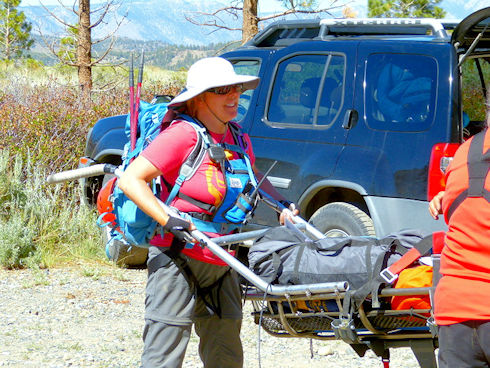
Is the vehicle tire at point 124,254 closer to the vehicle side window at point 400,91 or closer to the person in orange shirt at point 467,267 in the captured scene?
the vehicle side window at point 400,91

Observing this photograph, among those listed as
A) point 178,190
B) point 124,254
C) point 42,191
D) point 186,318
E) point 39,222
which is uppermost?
point 178,190

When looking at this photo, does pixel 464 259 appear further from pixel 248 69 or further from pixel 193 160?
pixel 248 69

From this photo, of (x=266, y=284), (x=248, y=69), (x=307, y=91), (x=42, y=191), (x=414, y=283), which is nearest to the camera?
(x=414, y=283)

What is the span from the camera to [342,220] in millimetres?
6074

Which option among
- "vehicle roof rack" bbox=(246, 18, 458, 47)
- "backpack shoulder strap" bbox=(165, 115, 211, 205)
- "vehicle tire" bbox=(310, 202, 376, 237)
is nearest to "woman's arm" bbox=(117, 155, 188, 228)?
"backpack shoulder strap" bbox=(165, 115, 211, 205)

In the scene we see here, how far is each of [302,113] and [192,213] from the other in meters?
3.05

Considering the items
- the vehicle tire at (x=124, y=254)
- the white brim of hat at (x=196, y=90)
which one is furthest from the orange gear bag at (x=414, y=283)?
the vehicle tire at (x=124, y=254)

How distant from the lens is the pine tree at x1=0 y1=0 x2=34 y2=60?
48375 mm

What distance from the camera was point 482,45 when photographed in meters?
6.08

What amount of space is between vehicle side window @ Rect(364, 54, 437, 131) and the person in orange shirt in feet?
10.1

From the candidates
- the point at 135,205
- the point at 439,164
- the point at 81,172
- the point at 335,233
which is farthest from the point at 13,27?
the point at 135,205

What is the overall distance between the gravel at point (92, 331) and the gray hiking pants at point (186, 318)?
38.1 inches

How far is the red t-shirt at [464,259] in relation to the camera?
2.59 metres

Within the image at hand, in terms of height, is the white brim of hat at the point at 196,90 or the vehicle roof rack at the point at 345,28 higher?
the vehicle roof rack at the point at 345,28
